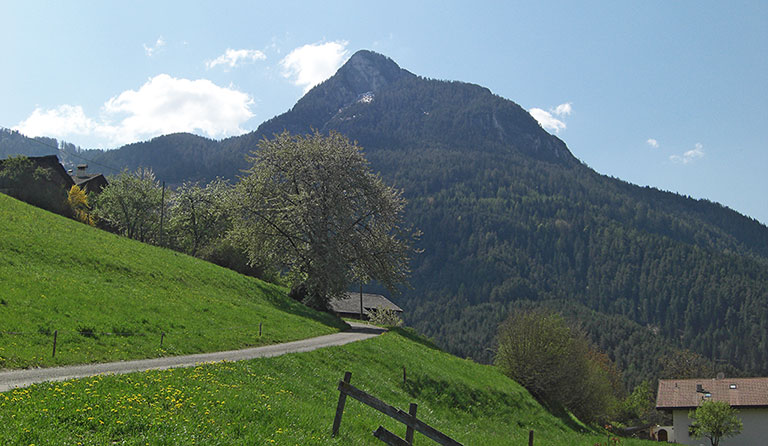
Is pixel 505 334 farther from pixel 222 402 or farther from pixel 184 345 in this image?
pixel 222 402

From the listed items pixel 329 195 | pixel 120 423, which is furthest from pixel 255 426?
pixel 329 195

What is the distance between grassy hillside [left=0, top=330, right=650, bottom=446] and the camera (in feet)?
33.5

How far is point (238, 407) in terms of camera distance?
42.7 ft

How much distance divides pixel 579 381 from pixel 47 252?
44.8 metres

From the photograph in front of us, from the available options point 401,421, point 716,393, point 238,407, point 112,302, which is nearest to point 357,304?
point 716,393

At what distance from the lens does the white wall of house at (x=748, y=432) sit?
192ft

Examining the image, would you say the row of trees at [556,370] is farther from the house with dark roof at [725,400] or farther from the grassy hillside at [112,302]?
the grassy hillside at [112,302]

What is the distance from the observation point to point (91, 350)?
64.8 ft

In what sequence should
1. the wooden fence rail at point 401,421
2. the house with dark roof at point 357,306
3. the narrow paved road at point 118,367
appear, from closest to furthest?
the wooden fence rail at point 401,421 → the narrow paved road at point 118,367 → the house with dark roof at point 357,306

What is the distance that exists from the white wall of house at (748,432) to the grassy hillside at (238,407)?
141 feet

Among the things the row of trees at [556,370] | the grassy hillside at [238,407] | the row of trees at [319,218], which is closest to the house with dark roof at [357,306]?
the row of trees at [556,370]

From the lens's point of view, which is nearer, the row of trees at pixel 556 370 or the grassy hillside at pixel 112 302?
the grassy hillside at pixel 112 302

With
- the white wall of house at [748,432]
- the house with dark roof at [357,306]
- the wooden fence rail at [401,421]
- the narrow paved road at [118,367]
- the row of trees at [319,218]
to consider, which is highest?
the row of trees at [319,218]

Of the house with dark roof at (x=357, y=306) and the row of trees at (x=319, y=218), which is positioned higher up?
the row of trees at (x=319, y=218)
